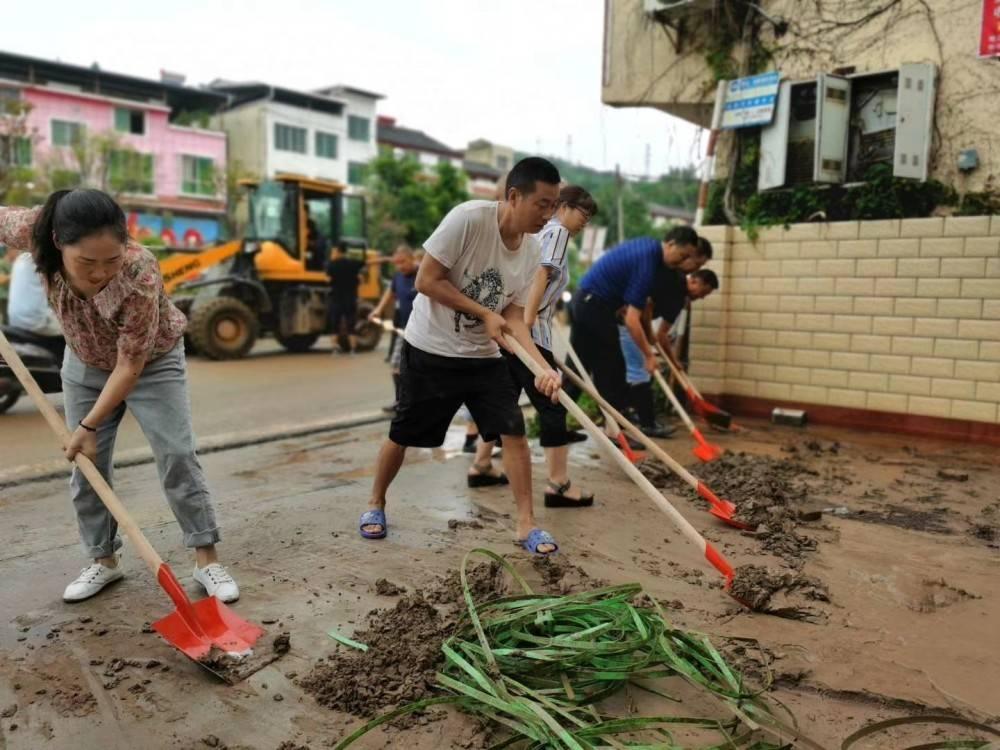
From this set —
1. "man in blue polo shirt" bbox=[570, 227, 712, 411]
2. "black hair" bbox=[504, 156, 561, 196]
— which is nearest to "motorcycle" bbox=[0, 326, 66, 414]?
"man in blue polo shirt" bbox=[570, 227, 712, 411]

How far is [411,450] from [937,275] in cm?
436

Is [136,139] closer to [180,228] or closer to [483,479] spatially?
[180,228]

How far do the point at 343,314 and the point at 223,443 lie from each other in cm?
707

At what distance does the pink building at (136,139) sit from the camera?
2697cm

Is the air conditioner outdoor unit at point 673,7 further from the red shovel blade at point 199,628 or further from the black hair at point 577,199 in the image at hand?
the red shovel blade at point 199,628

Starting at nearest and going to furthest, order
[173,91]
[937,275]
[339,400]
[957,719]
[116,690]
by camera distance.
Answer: [957,719]
[116,690]
[937,275]
[339,400]
[173,91]

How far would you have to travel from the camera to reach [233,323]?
11.9m

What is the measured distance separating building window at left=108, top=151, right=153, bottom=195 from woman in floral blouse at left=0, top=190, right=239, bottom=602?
2684 centimetres

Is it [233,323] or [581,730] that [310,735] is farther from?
[233,323]

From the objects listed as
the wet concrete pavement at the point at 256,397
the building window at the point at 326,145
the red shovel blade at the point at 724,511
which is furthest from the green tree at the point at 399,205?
the red shovel blade at the point at 724,511

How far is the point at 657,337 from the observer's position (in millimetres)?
6660

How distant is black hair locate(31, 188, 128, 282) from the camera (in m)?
2.49

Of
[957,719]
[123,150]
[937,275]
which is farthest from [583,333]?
[123,150]

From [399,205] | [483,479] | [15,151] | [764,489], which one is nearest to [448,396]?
[483,479]
